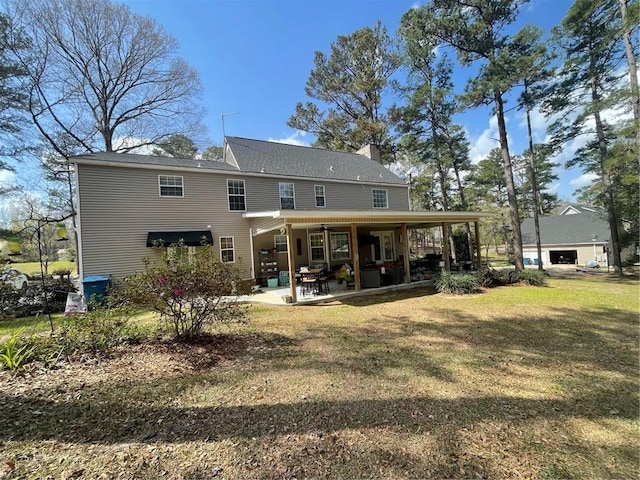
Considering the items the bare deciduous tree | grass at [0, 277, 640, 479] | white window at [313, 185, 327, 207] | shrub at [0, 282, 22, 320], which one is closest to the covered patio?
white window at [313, 185, 327, 207]

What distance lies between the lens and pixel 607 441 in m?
2.77

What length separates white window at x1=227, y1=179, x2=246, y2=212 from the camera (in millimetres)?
13625

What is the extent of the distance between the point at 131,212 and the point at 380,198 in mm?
13930

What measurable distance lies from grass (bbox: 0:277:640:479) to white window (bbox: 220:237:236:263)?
7.92 metres

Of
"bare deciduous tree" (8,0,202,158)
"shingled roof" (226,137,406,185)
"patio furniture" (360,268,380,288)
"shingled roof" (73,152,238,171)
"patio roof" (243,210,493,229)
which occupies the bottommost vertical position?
"patio furniture" (360,268,380,288)

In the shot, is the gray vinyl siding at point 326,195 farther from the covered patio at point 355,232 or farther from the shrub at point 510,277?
the shrub at point 510,277

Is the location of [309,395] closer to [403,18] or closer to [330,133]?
[403,18]

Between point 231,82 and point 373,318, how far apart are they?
13.6 meters

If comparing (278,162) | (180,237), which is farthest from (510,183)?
(180,237)

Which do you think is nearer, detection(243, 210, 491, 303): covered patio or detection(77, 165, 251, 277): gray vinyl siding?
detection(243, 210, 491, 303): covered patio

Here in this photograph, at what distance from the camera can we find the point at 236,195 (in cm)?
1378

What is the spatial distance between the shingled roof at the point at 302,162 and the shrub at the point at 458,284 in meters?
8.70

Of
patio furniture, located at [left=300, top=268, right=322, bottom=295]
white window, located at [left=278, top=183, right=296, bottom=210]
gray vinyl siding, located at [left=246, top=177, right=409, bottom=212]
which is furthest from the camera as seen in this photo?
white window, located at [left=278, top=183, right=296, bottom=210]

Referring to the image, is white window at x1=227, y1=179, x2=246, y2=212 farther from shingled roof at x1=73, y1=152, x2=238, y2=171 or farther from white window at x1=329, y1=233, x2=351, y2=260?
white window at x1=329, y1=233, x2=351, y2=260
